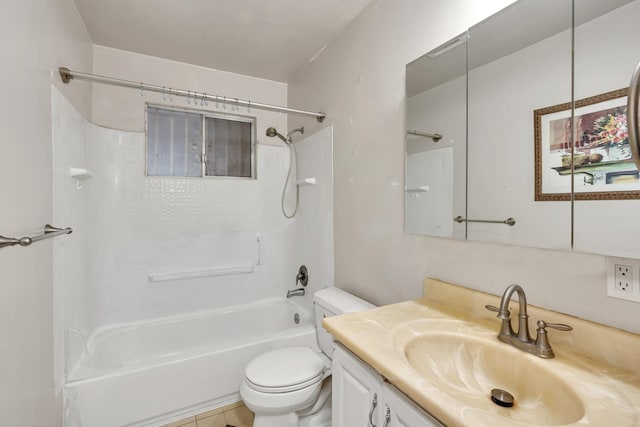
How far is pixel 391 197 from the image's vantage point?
157 cm

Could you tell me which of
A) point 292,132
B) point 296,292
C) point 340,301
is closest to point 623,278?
point 340,301

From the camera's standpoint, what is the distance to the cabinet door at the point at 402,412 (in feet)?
2.29

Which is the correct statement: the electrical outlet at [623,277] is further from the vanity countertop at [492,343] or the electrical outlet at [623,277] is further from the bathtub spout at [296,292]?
the bathtub spout at [296,292]

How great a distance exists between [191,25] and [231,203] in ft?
4.45

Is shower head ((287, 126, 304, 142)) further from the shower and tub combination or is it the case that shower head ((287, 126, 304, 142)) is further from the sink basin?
the sink basin

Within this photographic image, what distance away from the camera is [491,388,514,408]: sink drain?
0.80 meters

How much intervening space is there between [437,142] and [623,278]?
0.80m

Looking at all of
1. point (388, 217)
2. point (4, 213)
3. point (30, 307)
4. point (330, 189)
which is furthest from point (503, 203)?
point (30, 307)

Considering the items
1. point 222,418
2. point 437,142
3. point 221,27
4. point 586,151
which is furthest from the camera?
point 221,27

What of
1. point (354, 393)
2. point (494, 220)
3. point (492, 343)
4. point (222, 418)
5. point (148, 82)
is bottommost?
point (222, 418)

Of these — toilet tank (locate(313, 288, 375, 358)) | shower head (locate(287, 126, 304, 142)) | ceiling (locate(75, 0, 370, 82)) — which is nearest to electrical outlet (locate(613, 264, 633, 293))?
toilet tank (locate(313, 288, 375, 358))

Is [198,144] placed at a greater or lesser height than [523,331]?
greater

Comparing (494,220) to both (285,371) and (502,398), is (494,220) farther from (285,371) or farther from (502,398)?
(285,371)

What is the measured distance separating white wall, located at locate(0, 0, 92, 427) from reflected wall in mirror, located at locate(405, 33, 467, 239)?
5.20 ft
